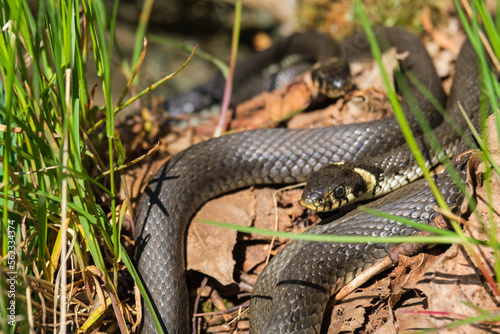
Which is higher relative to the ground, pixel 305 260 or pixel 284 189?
pixel 284 189

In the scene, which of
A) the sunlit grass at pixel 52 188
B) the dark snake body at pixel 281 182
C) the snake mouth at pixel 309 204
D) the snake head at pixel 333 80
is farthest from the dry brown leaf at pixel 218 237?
the snake head at pixel 333 80

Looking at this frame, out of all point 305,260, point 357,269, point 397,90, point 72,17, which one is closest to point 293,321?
point 305,260

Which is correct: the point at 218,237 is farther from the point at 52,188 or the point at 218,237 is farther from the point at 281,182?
the point at 52,188

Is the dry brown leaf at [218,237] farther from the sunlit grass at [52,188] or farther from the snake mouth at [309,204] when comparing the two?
the sunlit grass at [52,188]

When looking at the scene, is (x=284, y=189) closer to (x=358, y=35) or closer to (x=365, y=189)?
(x=365, y=189)

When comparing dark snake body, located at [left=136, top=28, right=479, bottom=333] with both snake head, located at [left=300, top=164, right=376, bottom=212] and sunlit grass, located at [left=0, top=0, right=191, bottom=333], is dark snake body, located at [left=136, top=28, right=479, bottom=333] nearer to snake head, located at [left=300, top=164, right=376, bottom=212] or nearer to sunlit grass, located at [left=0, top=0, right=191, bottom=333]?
snake head, located at [left=300, top=164, right=376, bottom=212]

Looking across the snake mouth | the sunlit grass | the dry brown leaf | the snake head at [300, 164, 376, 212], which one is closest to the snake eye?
the snake head at [300, 164, 376, 212]

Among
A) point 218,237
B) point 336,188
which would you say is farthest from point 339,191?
point 218,237

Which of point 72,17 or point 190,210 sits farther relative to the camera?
point 190,210
